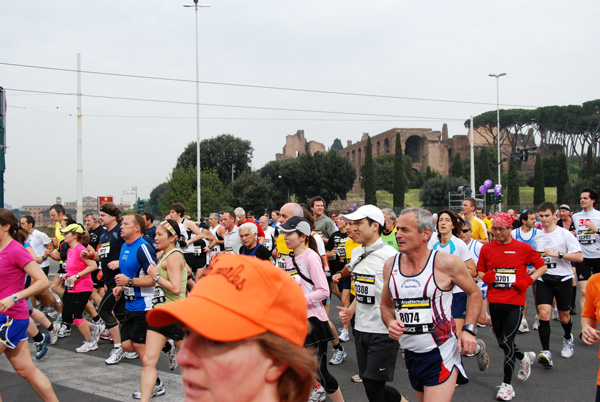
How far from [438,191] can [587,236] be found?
178 feet

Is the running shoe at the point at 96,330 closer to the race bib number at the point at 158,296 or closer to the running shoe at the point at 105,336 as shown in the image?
the running shoe at the point at 105,336

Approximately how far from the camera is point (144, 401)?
15.1 feet

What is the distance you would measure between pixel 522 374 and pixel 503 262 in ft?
4.54

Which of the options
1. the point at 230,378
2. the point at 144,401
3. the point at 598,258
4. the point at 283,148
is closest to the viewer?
the point at 230,378

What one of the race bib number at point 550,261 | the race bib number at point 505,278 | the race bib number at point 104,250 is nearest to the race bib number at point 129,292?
the race bib number at point 104,250

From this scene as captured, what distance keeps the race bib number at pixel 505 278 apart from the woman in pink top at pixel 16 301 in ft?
15.7

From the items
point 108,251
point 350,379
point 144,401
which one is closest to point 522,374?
point 350,379

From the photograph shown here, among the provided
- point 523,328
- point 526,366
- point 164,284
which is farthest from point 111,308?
point 523,328

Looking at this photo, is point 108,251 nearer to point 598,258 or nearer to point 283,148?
point 598,258

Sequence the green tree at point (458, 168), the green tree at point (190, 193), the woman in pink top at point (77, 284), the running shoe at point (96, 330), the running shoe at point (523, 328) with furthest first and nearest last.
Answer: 1. the green tree at point (458, 168)
2. the green tree at point (190, 193)
3. the running shoe at point (523, 328)
4. the running shoe at point (96, 330)
5. the woman in pink top at point (77, 284)

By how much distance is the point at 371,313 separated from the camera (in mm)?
4660

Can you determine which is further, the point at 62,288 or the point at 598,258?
the point at 62,288

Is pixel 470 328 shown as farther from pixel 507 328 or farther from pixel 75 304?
pixel 75 304

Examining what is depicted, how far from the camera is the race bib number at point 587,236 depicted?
8.63 meters
